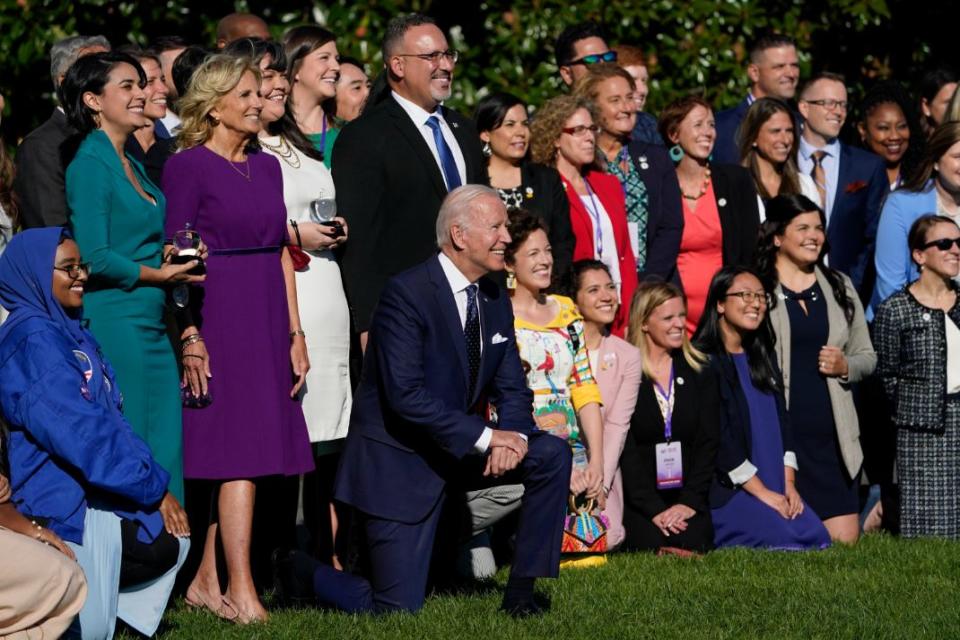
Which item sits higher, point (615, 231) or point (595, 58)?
point (595, 58)

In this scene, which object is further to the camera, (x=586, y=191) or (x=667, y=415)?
(x=586, y=191)

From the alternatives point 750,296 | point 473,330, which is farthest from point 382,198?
point 750,296

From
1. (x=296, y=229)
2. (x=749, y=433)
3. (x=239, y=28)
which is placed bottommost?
(x=749, y=433)

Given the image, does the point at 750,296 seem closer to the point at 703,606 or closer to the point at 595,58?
the point at 595,58

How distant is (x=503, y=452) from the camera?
7.94 metres

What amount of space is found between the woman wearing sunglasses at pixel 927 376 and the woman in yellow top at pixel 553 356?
211cm

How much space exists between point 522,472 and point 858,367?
337 centimetres

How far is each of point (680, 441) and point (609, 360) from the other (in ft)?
2.12

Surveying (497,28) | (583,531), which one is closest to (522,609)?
(583,531)

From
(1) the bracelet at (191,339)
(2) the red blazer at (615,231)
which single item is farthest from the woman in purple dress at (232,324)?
(2) the red blazer at (615,231)

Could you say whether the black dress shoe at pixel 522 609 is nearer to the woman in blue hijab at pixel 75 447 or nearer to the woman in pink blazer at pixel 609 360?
the woman in blue hijab at pixel 75 447

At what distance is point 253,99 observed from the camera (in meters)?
8.38

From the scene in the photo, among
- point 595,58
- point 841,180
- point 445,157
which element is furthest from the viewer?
point 595,58

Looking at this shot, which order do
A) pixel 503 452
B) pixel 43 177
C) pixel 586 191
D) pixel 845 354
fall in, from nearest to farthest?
pixel 503 452
pixel 43 177
pixel 586 191
pixel 845 354
